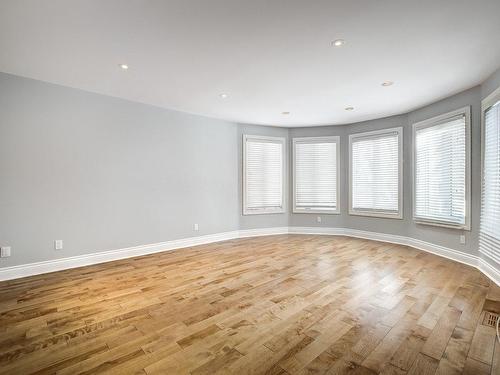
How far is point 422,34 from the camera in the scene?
241cm

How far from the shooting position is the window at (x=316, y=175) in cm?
613

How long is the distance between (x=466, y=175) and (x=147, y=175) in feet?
17.4

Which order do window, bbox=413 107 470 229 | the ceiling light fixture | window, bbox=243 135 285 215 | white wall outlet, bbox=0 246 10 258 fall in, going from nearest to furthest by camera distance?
the ceiling light fixture, white wall outlet, bbox=0 246 10 258, window, bbox=413 107 470 229, window, bbox=243 135 285 215

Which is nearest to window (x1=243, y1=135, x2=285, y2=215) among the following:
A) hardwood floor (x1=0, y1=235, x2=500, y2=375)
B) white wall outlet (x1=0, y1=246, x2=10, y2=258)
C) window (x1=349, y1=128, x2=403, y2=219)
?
window (x1=349, y1=128, x2=403, y2=219)

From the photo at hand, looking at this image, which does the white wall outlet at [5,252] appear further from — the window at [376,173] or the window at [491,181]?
the window at [491,181]

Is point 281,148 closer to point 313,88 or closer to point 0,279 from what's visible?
point 313,88

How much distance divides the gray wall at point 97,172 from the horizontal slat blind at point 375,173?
124 inches

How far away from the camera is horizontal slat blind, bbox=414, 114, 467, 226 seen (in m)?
3.97

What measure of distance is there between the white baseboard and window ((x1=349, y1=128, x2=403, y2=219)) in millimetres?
521

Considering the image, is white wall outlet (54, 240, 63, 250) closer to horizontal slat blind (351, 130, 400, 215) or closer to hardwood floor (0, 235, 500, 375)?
hardwood floor (0, 235, 500, 375)

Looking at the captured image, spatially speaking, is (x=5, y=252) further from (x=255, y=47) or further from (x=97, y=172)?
(x=255, y=47)

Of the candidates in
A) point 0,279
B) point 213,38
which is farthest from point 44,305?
point 213,38

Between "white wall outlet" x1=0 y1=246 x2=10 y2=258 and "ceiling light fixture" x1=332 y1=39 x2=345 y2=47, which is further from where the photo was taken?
"white wall outlet" x1=0 y1=246 x2=10 y2=258

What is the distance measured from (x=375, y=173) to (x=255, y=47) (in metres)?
4.18
